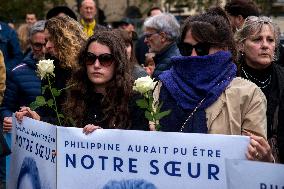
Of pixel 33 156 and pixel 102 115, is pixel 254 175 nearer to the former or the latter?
pixel 102 115

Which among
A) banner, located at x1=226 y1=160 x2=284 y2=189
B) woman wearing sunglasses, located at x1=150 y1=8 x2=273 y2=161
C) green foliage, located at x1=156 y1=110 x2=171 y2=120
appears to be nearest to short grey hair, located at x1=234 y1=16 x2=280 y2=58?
woman wearing sunglasses, located at x1=150 y1=8 x2=273 y2=161

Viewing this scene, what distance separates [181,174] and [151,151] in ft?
0.71

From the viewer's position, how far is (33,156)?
15.1 ft

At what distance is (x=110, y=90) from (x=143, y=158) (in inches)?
28.8

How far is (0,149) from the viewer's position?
5.27 m

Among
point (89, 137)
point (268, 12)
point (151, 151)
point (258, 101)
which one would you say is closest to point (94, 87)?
point (89, 137)

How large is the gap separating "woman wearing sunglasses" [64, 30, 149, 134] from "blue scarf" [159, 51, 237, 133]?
18.0 inches

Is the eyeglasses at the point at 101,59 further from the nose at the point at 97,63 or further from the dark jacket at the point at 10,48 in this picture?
the dark jacket at the point at 10,48

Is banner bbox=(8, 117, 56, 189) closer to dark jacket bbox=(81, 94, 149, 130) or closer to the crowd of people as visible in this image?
the crowd of people

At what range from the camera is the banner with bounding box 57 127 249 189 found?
3838 millimetres

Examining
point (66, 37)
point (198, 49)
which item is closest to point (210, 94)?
point (198, 49)

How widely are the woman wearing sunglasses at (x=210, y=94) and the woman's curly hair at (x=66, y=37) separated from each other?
5.50 ft

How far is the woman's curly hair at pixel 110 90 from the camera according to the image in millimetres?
4500

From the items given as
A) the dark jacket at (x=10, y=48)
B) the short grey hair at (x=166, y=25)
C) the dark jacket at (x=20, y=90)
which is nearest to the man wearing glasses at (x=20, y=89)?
the dark jacket at (x=20, y=90)
